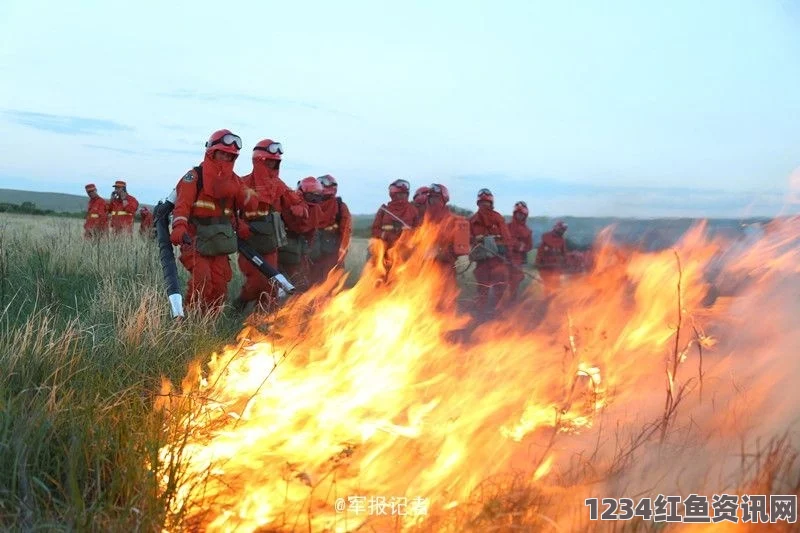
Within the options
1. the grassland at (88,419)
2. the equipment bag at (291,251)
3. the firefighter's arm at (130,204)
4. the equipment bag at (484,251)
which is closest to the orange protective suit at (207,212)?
the grassland at (88,419)

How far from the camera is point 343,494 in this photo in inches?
133

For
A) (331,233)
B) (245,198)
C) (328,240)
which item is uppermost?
(245,198)

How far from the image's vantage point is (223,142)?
7379mm

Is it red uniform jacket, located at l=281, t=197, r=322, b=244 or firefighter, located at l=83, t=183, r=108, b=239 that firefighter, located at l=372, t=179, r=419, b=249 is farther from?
firefighter, located at l=83, t=183, r=108, b=239

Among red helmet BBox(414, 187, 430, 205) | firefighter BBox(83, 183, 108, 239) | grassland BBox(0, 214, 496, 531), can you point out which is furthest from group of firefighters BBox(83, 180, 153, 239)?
grassland BBox(0, 214, 496, 531)

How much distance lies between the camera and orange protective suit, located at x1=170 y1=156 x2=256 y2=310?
7211mm

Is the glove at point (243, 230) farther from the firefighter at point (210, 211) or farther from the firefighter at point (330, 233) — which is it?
the firefighter at point (330, 233)

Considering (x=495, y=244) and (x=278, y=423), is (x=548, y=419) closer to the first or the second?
(x=278, y=423)

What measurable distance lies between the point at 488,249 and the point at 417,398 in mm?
7628

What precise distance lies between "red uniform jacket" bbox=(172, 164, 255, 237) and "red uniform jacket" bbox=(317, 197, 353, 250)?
2920 millimetres

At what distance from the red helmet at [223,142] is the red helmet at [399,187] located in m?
5.19

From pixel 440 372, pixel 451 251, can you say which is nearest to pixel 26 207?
pixel 451 251

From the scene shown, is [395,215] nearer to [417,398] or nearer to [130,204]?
[417,398]

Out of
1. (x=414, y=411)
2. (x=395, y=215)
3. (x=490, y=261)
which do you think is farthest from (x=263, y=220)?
(x=414, y=411)
